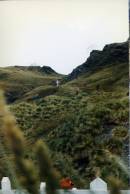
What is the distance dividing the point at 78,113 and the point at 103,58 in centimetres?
59

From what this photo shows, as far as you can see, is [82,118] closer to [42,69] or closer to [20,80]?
[42,69]

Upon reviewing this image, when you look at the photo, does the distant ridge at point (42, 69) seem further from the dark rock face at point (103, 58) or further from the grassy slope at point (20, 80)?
the dark rock face at point (103, 58)

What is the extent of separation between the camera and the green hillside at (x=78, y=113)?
5762 millimetres

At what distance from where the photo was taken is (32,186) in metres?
0.57

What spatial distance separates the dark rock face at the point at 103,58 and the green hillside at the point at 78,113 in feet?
0.07

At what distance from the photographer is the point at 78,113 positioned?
600cm

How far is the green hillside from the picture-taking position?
576cm

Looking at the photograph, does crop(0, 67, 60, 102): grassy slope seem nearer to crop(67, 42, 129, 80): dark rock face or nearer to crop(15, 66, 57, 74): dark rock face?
crop(15, 66, 57, 74): dark rock face

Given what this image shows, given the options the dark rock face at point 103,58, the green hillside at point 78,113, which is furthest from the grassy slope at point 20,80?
the dark rock face at point 103,58

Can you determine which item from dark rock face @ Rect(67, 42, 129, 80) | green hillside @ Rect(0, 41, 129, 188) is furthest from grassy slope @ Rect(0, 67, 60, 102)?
dark rock face @ Rect(67, 42, 129, 80)

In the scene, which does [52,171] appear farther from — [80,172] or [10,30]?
[10,30]

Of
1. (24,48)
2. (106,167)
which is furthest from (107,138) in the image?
(24,48)

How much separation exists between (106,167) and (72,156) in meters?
0.43

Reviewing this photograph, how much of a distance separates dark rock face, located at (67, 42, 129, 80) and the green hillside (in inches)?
0.9
